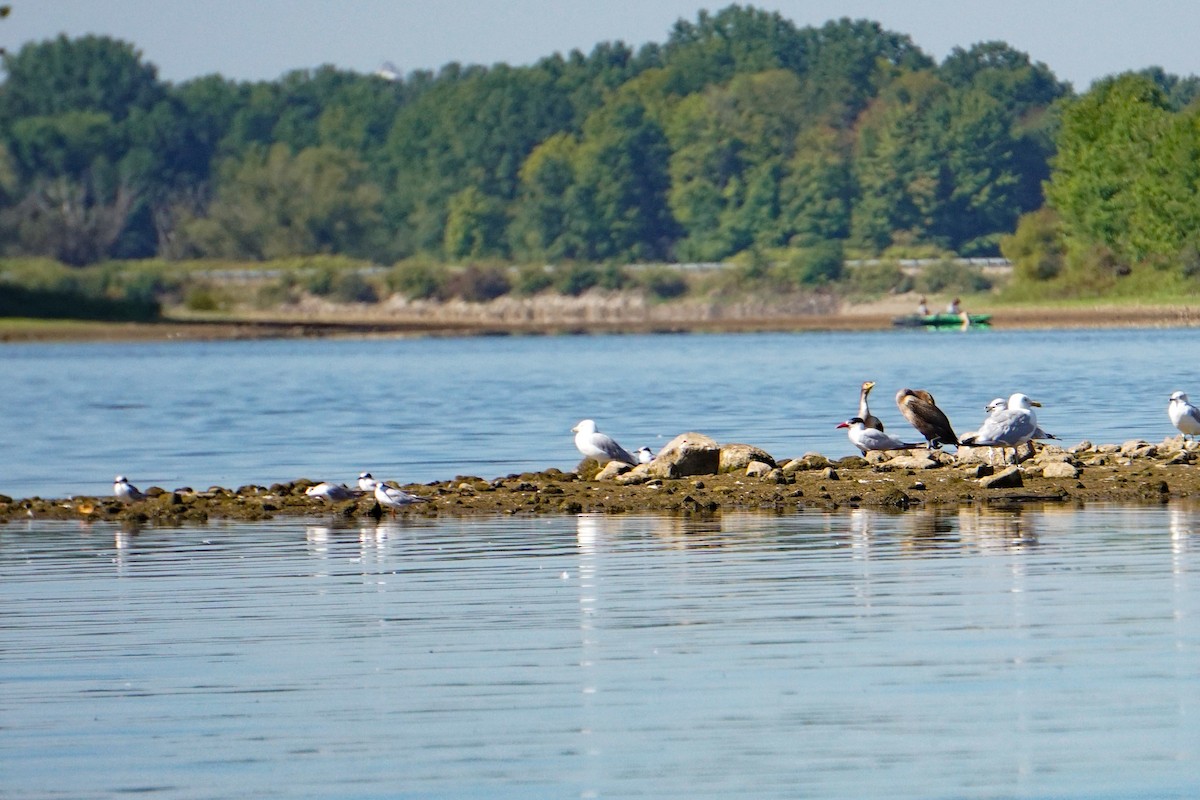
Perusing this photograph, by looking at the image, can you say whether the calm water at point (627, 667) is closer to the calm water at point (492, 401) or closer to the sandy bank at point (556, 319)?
the calm water at point (492, 401)

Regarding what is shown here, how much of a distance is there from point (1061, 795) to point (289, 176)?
146m

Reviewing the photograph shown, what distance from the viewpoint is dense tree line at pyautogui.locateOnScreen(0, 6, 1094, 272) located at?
499ft

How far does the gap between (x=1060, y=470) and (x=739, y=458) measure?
320 cm

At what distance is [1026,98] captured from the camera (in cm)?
18238

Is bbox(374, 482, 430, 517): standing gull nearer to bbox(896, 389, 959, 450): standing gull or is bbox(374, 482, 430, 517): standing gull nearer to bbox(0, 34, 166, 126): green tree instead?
bbox(896, 389, 959, 450): standing gull

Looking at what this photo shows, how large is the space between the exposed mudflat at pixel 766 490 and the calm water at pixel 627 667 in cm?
206

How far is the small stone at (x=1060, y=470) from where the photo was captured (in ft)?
70.2

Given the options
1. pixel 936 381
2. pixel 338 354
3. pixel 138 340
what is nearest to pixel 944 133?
pixel 138 340

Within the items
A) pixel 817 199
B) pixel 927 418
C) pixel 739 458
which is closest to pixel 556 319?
pixel 817 199

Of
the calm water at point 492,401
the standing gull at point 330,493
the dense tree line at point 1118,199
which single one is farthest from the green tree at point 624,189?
the standing gull at point 330,493

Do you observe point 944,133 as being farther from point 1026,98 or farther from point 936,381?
point 936,381

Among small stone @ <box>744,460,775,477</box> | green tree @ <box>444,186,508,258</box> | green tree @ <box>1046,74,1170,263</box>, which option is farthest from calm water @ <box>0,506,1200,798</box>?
green tree @ <box>444,186,508,258</box>

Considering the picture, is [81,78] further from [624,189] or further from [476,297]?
[476,297]

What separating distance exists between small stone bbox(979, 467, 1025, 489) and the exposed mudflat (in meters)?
0.01
